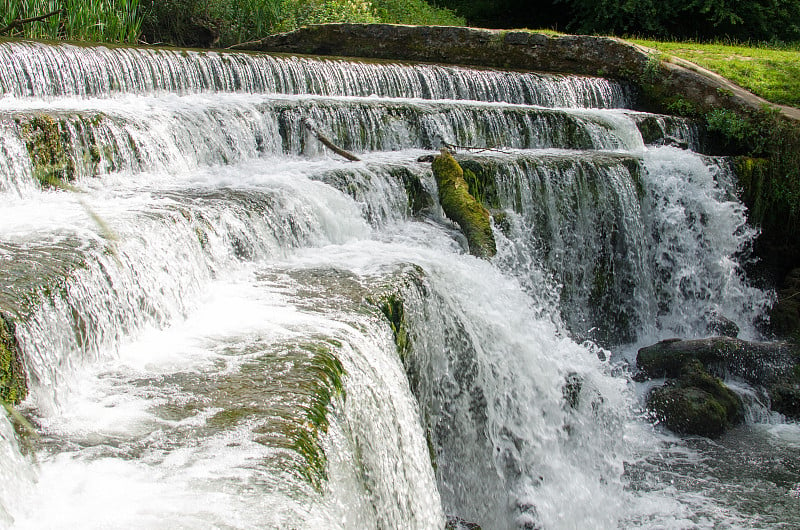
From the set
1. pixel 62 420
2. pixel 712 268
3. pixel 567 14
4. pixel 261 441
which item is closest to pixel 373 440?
pixel 261 441

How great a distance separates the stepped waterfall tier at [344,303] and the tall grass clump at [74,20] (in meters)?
1.92

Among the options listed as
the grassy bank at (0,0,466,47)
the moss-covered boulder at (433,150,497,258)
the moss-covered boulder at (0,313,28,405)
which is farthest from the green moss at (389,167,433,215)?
the grassy bank at (0,0,466,47)

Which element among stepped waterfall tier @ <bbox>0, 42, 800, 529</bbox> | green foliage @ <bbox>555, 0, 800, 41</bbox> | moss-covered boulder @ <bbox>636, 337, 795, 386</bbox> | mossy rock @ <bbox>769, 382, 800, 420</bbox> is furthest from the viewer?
green foliage @ <bbox>555, 0, 800, 41</bbox>

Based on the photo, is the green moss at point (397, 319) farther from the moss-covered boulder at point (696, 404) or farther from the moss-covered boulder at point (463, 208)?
the moss-covered boulder at point (696, 404)

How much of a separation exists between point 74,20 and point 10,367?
9.10 meters

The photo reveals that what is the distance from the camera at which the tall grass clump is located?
9.95 m

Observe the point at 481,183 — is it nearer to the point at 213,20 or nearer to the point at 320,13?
the point at 320,13

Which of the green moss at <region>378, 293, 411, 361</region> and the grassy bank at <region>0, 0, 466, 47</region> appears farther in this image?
the grassy bank at <region>0, 0, 466, 47</region>

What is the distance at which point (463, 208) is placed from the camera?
6.72 metres

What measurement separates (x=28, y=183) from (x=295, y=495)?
4278 millimetres

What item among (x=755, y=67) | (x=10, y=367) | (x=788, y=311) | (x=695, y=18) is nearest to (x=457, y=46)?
(x=755, y=67)

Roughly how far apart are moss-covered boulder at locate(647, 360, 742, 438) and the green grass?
591cm

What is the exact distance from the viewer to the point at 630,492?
18.6ft

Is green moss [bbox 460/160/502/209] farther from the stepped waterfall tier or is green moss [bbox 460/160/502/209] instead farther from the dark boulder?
the dark boulder
